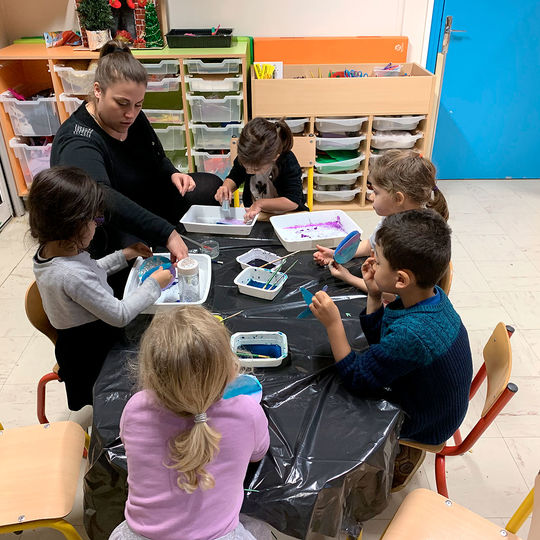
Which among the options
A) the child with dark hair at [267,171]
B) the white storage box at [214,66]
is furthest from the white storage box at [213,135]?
the child with dark hair at [267,171]

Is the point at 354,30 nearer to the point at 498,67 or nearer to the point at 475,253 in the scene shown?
the point at 498,67

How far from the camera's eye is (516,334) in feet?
8.00

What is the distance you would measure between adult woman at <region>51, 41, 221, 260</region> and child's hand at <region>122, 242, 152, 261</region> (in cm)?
4

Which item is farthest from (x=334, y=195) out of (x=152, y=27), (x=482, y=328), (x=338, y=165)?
(x=152, y=27)

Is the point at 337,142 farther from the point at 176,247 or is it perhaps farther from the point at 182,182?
the point at 176,247

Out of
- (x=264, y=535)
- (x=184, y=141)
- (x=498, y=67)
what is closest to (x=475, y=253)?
(x=498, y=67)

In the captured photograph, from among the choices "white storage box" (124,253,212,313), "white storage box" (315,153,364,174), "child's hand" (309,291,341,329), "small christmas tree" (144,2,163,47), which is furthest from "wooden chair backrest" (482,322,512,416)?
"small christmas tree" (144,2,163,47)

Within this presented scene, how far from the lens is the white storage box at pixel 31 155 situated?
3.46 m

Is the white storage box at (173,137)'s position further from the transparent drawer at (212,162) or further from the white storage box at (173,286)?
the white storage box at (173,286)

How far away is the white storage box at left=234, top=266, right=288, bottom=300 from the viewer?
61.9 inches

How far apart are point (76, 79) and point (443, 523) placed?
324cm

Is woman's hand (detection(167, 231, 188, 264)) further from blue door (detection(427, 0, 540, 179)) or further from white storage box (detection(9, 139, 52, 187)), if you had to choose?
blue door (detection(427, 0, 540, 179))

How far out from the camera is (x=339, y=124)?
3.41 metres

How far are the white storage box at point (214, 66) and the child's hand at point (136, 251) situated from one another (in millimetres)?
1931
